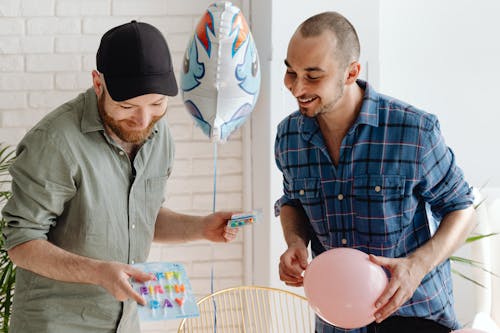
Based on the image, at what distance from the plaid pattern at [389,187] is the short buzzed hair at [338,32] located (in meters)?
0.13

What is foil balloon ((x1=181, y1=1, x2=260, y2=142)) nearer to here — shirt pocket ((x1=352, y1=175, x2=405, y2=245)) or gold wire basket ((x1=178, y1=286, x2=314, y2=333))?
shirt pocket ((x1=352, y1=175, x2=405, y2=245))

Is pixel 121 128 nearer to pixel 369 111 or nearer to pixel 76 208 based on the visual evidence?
pixel 76 208

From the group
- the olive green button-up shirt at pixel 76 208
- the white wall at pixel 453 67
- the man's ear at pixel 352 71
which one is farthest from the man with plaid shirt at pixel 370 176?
the white wall at pixel 453 67

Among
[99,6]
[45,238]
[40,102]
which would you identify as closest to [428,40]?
[99,6]

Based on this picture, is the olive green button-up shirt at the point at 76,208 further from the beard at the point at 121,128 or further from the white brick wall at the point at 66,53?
the white brick wall at the point at 66,53

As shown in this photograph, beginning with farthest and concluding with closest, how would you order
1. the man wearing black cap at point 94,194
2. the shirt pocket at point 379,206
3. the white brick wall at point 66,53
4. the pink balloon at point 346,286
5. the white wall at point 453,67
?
the white wall at point 453,67, the white brick wall at point 66,53, the shirt pocket at point 379,206, the man wearing black cap at point 94,194, the pink balloon at point 346,286

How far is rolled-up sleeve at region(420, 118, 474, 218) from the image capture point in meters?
1.90

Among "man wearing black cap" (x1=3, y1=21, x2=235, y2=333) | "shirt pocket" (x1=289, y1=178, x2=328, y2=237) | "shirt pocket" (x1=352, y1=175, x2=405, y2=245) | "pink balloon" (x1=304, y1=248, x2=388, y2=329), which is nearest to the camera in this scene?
Answer: "pink balloon" (x1=304, y1=248, x2=388, y2=329)

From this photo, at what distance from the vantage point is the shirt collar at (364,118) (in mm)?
1940

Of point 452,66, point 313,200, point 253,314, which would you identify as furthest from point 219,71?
point 452,66

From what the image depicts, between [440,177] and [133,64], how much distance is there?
911mm

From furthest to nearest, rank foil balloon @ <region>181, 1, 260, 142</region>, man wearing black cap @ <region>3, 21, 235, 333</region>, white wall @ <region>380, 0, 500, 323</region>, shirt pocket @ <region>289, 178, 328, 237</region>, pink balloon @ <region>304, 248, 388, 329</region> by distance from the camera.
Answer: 1. white wall @ <region>380, 0, 500, 323</region>
2. foil balloon @ <region>181, 1, 260, 142</region>
3. shirt pocket @ <region>289, 178, 328, 237</region>
4. man wearing black cap @ <region>3, 21, 235, 333</region>
5. pink balloon @ <region>304, 248, 388, 329</region>

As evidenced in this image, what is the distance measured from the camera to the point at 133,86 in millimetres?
1826

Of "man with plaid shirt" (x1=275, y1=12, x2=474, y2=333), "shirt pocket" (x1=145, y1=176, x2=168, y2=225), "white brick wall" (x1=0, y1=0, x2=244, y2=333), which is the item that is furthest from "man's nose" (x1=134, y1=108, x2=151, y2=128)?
"white brick wall" (x1=0, y1=0, x2=244, y2=333)
